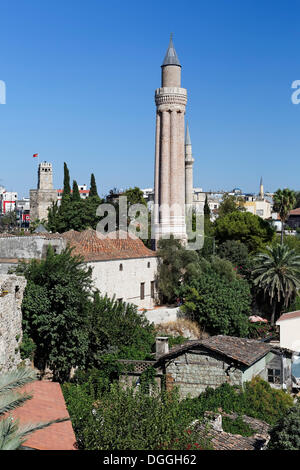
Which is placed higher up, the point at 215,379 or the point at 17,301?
the point at 17,301

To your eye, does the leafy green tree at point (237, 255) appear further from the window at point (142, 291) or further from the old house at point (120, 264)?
the window at point (142, 291)

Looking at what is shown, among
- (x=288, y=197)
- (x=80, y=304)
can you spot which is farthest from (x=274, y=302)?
(x=80, y=304)

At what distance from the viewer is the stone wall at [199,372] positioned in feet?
59.8

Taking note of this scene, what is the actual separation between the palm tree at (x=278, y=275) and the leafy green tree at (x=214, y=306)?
4430mm

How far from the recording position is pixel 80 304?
19844 mm

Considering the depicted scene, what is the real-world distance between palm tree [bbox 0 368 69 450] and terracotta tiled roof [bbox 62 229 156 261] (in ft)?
47.9

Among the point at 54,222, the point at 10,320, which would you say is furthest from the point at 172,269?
the point at 54,222

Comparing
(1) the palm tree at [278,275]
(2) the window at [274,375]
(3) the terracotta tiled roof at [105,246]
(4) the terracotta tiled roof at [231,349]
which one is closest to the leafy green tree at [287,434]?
(4) the terracotta tiled roof at [231,349]

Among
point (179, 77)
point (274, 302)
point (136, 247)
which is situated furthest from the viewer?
point (179, 77)

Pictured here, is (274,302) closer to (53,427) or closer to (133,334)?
(133,334)

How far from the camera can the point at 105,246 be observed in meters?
27.9

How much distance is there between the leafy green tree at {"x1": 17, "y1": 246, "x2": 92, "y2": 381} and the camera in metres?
18.6

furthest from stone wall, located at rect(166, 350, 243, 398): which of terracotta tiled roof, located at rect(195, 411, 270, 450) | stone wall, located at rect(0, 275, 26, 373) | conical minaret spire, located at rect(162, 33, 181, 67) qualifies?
conical minaret spire, located at rect(162, 33, 181, 67)
